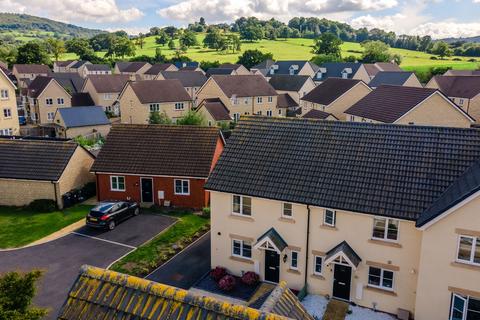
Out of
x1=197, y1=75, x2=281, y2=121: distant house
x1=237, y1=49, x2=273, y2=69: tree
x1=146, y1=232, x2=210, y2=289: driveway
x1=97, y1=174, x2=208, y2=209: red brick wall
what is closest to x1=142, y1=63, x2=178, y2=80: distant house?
x1=237, y1=49, x2=273, y2=69: tree

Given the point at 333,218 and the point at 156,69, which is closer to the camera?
the point at 333,218

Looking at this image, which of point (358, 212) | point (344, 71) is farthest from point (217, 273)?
point (344, 71)

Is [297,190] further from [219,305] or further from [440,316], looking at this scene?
[219,305]

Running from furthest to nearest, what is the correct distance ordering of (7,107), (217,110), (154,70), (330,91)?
(154,70) < (330,91) < (217,110) < (7,107)

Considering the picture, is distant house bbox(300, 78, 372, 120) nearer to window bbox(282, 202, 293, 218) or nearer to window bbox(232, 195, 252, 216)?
window bbox(232, 195, 252, 216)

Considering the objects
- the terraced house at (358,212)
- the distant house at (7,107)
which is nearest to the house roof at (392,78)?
the terraced house at (358,212)

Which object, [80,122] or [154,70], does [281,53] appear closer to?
[154,70]
